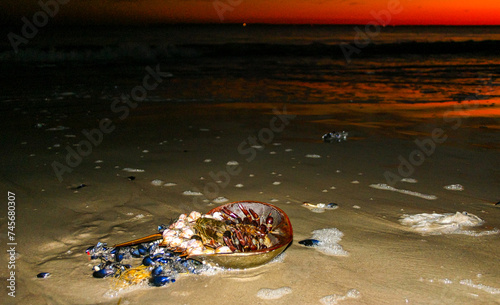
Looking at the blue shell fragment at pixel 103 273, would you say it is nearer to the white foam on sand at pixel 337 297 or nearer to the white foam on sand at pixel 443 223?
the white foam on sand at pixel 337 297

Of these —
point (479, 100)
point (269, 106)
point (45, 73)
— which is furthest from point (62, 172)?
point (45, 73)

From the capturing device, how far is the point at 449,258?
2.65 meters

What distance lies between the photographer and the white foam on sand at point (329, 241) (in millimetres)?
2760

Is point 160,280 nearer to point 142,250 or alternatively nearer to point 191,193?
point 142,250

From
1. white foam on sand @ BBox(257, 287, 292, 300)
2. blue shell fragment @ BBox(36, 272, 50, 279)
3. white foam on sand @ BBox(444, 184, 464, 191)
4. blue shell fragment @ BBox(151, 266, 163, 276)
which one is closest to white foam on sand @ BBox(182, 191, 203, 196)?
blue shell fragment @ BBox(151, 266, 163, 276)

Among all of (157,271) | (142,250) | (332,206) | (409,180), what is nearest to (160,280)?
(157,271)

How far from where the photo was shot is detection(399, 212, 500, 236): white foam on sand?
3.05 m

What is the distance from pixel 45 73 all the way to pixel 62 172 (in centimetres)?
1339

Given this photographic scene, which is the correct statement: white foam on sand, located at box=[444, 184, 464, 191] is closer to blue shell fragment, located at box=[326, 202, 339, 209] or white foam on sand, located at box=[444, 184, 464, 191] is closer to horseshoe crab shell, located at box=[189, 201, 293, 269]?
blue shell fragment, located at box=[326, 202, 339, 209]

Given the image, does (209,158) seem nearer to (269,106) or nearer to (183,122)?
(183,122)

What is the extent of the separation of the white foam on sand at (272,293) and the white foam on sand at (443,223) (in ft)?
4.65

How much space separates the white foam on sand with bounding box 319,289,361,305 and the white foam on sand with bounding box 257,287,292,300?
218 millimetres

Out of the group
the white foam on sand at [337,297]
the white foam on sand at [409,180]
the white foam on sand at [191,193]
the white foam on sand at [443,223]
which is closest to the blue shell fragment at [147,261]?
the white foam on sand at [337,297]

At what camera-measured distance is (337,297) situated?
225 centimetres
